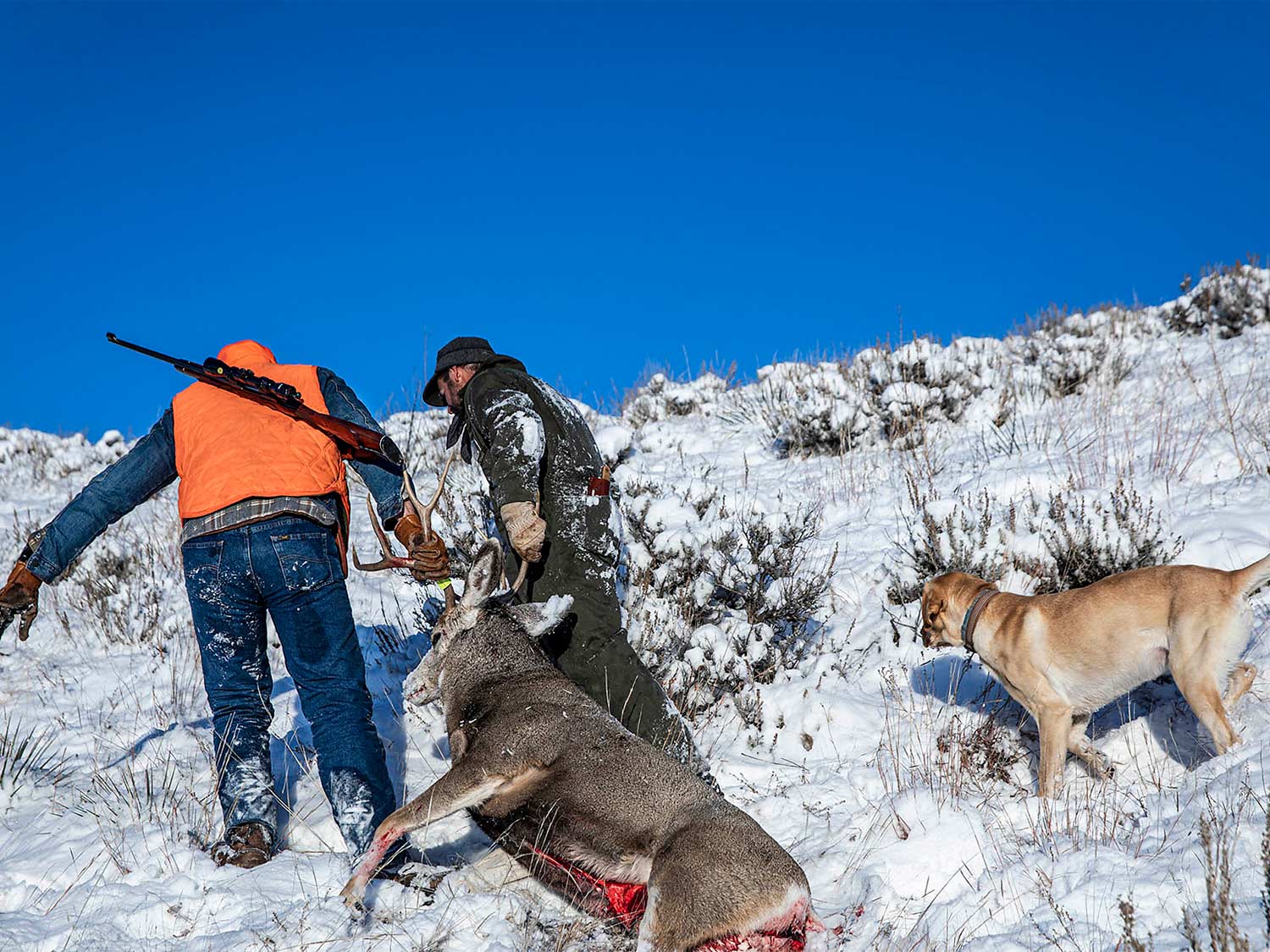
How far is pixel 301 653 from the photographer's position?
13.4 ft

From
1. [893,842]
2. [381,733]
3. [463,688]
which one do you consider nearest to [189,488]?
[463,688]

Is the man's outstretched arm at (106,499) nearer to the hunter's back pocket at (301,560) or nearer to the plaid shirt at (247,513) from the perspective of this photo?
the plaid shirt at (247,513)

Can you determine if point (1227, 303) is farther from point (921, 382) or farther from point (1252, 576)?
point (1252, 576)

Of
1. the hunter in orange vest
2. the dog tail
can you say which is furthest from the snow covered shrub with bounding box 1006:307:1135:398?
the hunter in orange vest

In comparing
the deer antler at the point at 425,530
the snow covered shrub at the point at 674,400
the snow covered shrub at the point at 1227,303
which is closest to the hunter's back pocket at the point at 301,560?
the deer antler at the point at 425,530

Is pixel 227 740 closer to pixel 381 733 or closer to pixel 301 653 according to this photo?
pixel 301 653

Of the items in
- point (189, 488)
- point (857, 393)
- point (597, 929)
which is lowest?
point (597, 929)

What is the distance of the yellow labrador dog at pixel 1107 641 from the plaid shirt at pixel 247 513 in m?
3.55

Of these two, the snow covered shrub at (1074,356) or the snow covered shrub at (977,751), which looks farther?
the snow covered shrub at (1074,356)

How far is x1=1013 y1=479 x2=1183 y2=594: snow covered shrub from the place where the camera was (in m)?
5.55

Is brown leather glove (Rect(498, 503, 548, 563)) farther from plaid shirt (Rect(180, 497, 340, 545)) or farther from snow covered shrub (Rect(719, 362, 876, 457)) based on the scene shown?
snow covered shrub (Rect(719, 362, 876, 457))

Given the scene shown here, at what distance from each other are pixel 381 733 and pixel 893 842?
10.0ft

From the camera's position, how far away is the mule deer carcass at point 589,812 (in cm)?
295

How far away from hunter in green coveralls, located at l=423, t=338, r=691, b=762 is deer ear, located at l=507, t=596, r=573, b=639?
326 mm
